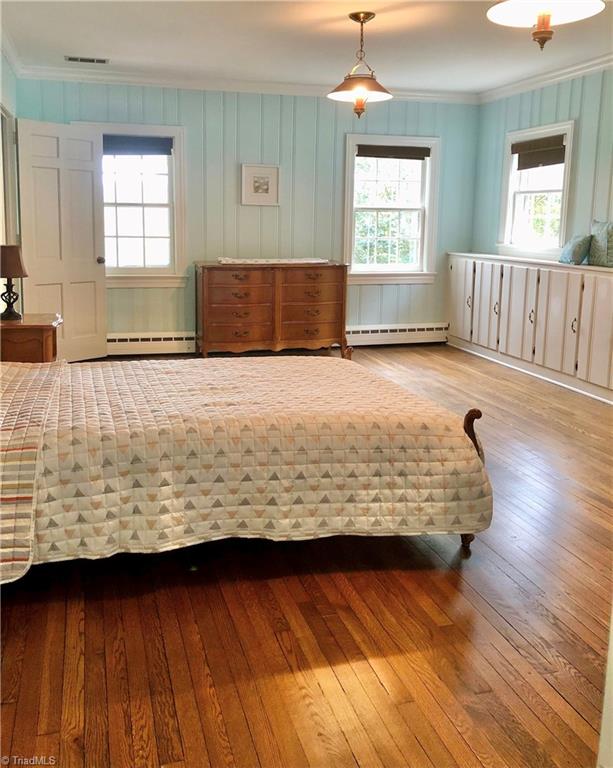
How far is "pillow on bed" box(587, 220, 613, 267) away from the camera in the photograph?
583cm

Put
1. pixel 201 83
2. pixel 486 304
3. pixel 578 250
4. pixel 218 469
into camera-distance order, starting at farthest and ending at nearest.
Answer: pixel 486 304 → pixel 201 83 → pixel 578 250 → pixel 218 469

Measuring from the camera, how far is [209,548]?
3006 mm

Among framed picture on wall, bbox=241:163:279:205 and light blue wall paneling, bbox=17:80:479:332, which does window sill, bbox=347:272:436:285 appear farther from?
framed picture on wall, bbox=241:163:279:205

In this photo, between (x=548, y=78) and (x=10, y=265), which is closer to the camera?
(x=10, y=265)

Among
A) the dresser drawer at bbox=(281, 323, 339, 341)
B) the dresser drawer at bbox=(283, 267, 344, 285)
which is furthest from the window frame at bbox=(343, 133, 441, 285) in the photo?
the dresser drawer at bbox=(281, 323, 339, 341)

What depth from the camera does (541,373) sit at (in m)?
6.43

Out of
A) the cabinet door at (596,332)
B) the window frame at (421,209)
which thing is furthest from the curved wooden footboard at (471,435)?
the window frame at (421,209)

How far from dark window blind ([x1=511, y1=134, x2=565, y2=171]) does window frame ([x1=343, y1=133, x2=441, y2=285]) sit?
0.90 m

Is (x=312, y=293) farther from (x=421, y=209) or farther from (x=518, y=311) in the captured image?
(x=518, y=311)

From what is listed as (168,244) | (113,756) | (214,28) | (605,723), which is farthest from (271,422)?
(168,244)

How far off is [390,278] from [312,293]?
1194mm

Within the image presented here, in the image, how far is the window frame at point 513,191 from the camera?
21.3ft

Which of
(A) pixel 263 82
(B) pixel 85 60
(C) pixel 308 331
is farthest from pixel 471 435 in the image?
(A) pixel 263 82

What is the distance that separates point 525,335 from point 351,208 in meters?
2.28
